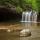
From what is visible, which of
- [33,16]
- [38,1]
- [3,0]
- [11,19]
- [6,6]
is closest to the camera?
[38,1]

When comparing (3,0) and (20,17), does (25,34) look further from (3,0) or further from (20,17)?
(20,17)

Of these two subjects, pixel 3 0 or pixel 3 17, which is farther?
pixel 3 17

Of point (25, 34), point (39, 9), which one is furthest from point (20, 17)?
point (25, 34)

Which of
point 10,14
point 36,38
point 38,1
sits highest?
point 38,1

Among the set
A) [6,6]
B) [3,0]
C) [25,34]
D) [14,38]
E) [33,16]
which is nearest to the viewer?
[14,38]

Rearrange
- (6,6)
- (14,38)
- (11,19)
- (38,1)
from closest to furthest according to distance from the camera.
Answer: (14,38)
(38,1)
(6,6)
(11,19)

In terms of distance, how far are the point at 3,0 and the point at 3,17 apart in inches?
32.9

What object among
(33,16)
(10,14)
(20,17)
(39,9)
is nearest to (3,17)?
(10,14)

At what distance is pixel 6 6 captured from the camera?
142 inches

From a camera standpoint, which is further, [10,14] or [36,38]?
[10,14]

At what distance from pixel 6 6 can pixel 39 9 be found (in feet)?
3.31

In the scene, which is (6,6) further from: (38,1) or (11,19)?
(38,1)

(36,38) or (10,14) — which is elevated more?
(10,14)

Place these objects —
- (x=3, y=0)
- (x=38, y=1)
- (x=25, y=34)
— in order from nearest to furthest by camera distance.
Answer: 1. (x=25, y=34)
2. (x=38, y=1)
3. (x=3, y=0)
